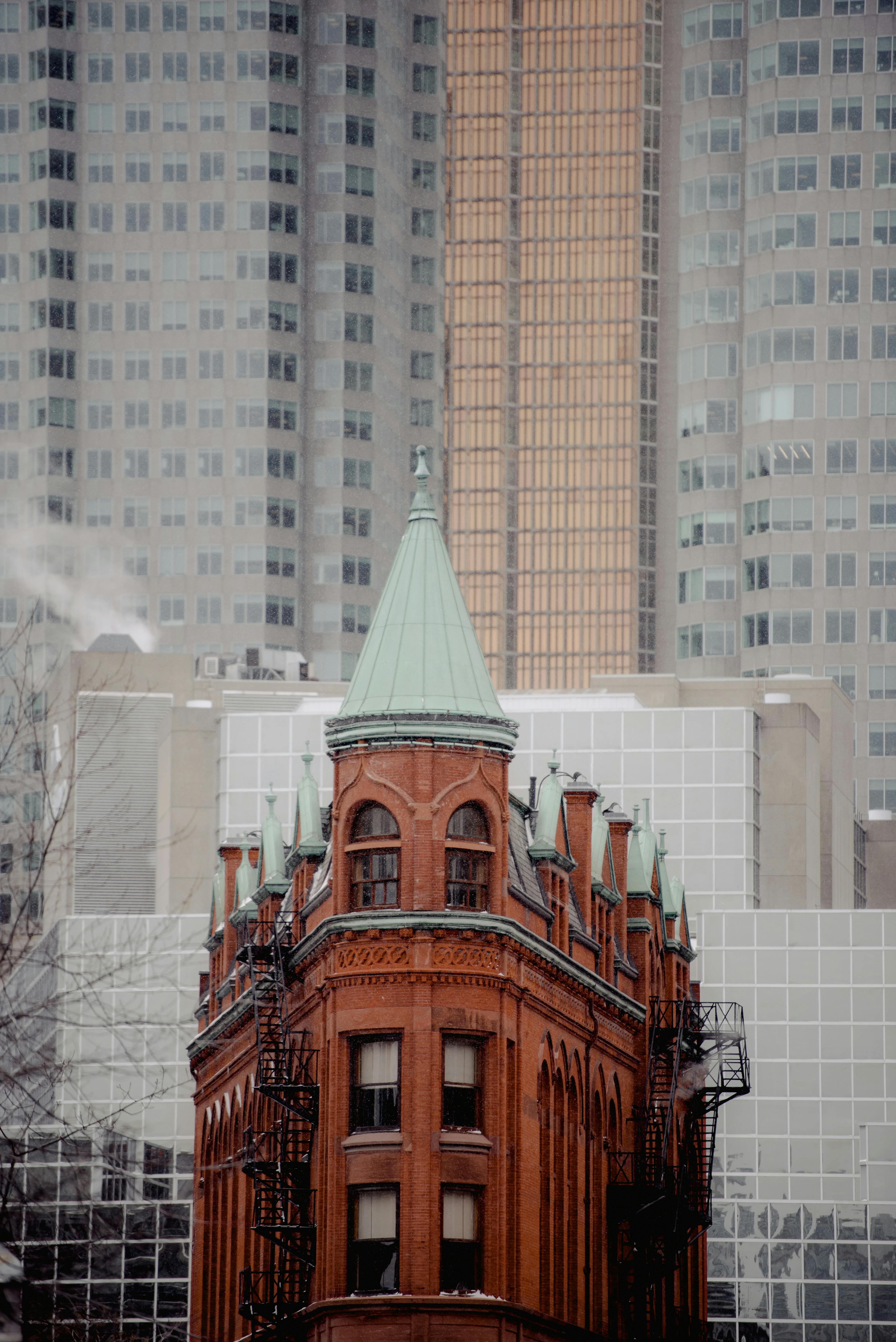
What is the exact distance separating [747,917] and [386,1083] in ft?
191

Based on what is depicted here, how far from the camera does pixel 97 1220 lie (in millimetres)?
34312

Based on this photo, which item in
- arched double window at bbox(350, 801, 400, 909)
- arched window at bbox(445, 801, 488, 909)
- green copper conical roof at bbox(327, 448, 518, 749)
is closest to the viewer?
arched double window at bbox(350, 801, 400, 909)

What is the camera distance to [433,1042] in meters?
62.9

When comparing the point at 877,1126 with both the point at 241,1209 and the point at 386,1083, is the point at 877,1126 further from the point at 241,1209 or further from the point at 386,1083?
the point at 386,1083

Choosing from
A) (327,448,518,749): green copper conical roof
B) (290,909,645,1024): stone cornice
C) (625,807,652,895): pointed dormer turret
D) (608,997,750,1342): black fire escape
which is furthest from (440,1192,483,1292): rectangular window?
(625,807,652,895): pointed dormer turret

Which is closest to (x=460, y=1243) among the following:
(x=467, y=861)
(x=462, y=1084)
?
(x=462, y=1084)

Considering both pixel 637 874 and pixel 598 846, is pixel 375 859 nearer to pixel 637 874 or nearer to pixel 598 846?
pixel 598 846

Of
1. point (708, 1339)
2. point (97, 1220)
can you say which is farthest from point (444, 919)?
point (708, 1339)

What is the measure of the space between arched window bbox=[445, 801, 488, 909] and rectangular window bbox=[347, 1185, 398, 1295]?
21.7ft

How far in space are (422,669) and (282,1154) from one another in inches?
447

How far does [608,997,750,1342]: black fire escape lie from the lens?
2928 inches

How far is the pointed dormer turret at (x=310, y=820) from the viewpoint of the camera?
6988cm

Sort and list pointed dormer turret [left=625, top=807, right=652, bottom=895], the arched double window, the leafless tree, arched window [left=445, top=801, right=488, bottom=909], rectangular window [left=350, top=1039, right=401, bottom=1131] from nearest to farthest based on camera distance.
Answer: the leafless tree → rectangular window [left=350, top=1039, right=401, bottom=1131] → the arched double window → arched window [left=445, top=801, right=488, bottom=909] → pointed dormer turret [left=625, top=807, right=652, bottom=895]

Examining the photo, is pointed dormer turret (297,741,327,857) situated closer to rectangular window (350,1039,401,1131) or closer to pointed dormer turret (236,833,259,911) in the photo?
rectangular window (350,1039,401,1131)
